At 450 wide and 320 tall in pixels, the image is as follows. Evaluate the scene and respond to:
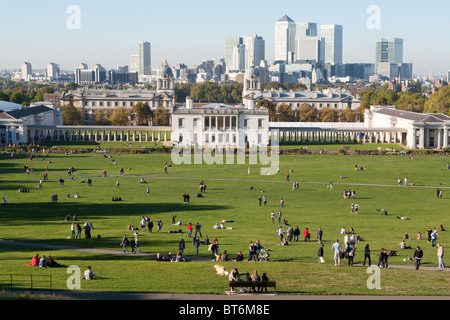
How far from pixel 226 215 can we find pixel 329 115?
10746cm

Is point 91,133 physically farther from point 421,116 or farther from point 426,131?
point 426,131

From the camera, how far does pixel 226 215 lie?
5150 cm

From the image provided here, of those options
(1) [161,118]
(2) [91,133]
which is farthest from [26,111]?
(1) [161,118]

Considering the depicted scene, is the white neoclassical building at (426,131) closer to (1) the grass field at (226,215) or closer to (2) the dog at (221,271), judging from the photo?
(1) the grass field at (226,215)

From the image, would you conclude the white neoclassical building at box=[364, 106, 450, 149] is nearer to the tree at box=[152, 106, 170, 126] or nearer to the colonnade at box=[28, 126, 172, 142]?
the colonnade at box=[28, 126, 172, 142]

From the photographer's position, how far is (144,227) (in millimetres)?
45281

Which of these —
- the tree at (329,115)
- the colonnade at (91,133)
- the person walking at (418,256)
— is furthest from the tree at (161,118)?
the person walking at (418,256)

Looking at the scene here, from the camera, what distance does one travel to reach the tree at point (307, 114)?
15725 cm

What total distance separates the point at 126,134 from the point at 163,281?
11280 centimetres

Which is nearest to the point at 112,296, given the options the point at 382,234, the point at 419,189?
the point at 382,234

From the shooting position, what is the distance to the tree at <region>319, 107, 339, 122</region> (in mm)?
155750

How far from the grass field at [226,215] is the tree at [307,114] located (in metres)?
59.6

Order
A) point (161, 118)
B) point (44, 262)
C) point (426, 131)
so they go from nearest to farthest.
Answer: point (44, 262) → point (426, 131) → point (161, 118)

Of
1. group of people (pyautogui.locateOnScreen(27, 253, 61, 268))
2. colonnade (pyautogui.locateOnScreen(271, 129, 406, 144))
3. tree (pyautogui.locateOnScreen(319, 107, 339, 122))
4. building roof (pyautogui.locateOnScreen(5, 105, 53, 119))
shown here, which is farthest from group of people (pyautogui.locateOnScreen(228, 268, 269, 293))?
tree (pyautogui.locateOnScreen(319, 107, 339, 122))
